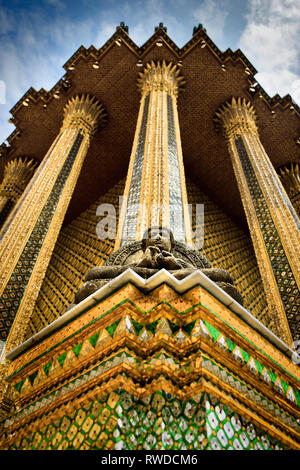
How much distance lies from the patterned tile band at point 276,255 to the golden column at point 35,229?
2.41 metres

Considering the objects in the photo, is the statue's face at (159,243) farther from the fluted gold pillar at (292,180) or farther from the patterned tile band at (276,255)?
the fluted gold pillar at (292,180)

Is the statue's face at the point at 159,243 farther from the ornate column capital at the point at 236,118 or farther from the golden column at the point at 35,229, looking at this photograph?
the ornate column capital at the point at 236,118

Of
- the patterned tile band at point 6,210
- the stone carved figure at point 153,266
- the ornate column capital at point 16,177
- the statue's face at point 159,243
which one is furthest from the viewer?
the ornate column capital at point 16,177

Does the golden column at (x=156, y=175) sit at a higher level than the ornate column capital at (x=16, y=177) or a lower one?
lower

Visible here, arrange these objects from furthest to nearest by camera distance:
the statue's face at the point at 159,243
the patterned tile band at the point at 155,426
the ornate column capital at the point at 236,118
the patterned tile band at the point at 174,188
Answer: the ornate column capital at the point at 236,118 < the patterned tile band at the point at 174,188 < the statue's face at the point at 159,243 < the patterned tile band at the point at 155,426

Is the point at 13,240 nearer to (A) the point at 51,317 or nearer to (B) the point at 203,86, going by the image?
(A) the point at 51,317

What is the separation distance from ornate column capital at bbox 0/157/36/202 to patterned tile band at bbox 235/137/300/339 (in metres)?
4.35

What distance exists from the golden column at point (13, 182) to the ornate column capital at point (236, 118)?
3975 millimetres

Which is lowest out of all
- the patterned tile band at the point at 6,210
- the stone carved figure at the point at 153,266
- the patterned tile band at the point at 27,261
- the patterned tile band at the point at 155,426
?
the patterned tile band at the point at 155,426

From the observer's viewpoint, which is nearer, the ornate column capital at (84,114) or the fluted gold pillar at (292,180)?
the ornate column capital at (84,114)

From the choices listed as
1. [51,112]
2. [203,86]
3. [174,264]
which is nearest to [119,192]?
[51,112]

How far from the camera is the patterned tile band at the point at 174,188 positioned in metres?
2.99

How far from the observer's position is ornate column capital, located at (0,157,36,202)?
6.66 meters

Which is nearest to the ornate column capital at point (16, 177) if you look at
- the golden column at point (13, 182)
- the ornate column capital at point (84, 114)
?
the golden column at point (13, 182)
